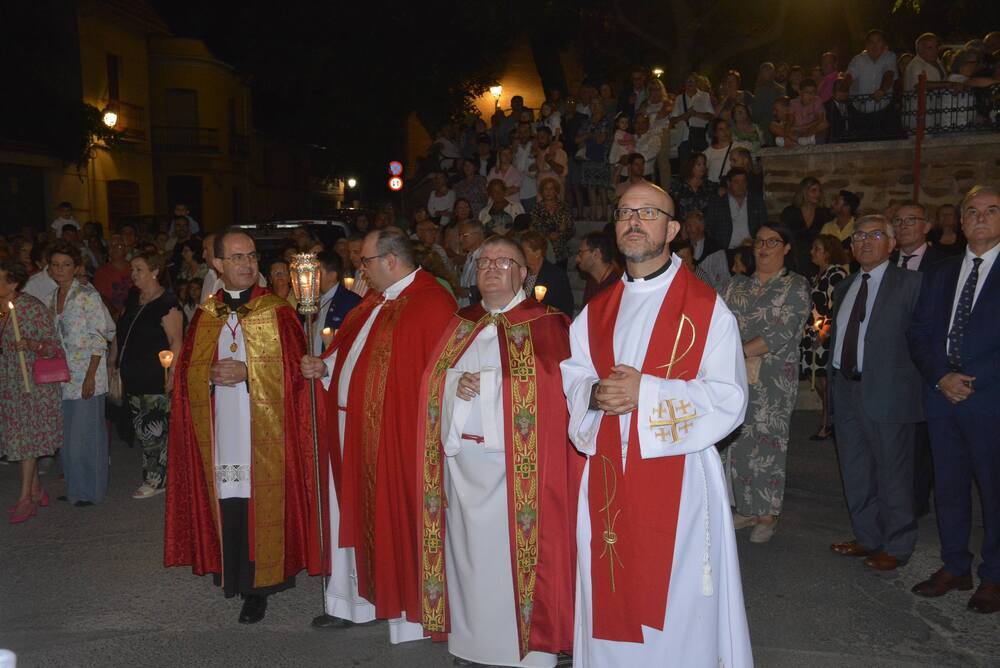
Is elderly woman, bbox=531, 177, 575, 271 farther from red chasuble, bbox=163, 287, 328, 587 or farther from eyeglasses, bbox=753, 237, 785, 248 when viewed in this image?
red chasuble, bbox=163, 287, 328, 587

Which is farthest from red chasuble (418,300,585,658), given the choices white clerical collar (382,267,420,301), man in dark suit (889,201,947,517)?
man in dark suit (889,201,947,517)

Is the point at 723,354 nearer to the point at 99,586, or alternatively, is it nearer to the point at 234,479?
the point at 234,479

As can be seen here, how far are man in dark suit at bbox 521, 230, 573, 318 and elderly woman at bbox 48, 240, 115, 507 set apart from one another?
11.9ft

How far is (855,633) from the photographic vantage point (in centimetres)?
510

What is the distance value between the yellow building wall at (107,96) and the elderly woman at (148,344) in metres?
21.4

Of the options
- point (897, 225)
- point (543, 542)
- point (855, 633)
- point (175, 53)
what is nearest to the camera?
point (543, 542)

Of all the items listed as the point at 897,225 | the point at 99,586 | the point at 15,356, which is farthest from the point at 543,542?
the point at 15,356

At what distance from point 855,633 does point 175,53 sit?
3743 centimetres

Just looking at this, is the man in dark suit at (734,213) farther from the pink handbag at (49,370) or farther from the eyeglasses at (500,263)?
the pink handbag at (49,370)

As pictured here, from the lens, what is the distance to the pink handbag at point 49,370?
7.34m

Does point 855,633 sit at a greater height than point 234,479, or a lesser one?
lesser

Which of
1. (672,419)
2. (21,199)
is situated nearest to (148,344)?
(672,419)

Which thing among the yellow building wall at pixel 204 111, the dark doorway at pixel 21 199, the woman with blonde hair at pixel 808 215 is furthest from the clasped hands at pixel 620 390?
the yellow building wall at pixel 204 111

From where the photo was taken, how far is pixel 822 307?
906cm
